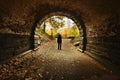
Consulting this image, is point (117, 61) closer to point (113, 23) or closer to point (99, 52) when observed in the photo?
point (113, 23)

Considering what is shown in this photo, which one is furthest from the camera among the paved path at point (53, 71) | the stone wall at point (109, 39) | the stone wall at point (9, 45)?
the stone wall at point (9, 45)

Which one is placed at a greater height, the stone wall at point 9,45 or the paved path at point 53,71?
the stone wall at point 9,45

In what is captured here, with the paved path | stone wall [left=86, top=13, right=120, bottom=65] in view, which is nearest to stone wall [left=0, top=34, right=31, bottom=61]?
the paved path

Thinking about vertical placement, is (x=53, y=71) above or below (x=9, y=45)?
below

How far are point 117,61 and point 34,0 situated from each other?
6262 mm

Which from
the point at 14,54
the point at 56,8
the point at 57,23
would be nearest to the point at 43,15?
the point at 56,8

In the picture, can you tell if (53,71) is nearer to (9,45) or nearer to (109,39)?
(109,39)

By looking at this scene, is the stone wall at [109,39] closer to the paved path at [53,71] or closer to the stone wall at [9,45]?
the paved path at [53,71]

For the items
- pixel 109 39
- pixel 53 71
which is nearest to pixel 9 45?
pixel 53 71

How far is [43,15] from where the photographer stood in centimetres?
1619

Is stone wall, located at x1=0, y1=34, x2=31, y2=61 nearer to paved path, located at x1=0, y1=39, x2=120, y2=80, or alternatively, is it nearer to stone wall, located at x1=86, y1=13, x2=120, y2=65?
paved path, located at x1=0, y1=39, x2=120, y2=80

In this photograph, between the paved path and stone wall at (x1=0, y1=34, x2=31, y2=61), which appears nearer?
the paved path

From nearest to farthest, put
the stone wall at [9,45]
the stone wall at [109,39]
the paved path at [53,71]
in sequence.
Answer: the paved path at [53,71], the stone wall at [109,39], the stone wall at [9,45]

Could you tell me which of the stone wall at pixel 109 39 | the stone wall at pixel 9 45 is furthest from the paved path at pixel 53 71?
the stone wall at pixel 109 39
